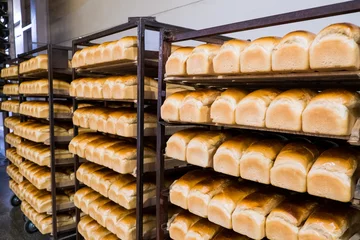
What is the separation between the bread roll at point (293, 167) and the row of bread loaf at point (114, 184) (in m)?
1.21

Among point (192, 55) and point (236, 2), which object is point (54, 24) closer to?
point (236, 2)

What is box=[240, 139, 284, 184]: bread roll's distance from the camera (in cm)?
144

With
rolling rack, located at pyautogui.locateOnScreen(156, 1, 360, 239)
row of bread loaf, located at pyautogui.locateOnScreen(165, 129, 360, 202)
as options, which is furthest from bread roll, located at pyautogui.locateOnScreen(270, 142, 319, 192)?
rolling rack, located at pyautogui.locateOnScreen(156, 1, 360, 239)

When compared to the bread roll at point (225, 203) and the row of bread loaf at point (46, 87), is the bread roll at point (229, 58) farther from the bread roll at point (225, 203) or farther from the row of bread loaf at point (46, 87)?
the row of bread loaf at point (46, 87)

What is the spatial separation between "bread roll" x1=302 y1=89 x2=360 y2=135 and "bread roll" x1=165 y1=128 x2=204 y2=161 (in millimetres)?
764

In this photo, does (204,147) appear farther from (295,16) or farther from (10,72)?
(10,72)

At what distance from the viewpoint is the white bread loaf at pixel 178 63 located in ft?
5.86

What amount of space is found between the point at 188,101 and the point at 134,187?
3.10 ft

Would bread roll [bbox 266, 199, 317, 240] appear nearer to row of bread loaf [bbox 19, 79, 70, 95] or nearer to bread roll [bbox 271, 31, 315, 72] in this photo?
bread roll [bbox 271, 31, 315, 72]

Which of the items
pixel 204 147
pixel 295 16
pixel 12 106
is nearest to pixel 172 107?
pixel 204 147

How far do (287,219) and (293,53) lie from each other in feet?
2.59

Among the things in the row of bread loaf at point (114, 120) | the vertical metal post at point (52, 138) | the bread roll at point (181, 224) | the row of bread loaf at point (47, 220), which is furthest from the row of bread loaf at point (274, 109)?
the row of bread loaf at point (47, 220)

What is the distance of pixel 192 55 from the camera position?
5.66 feet

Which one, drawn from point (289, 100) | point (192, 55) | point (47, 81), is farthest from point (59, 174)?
point (289, 100)
